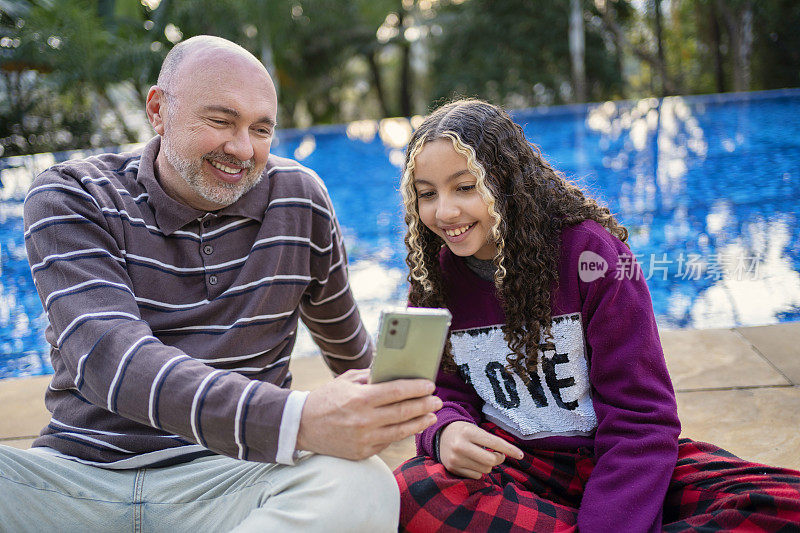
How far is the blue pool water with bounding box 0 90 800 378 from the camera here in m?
4.36

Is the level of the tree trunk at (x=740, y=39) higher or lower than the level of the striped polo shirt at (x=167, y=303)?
higher

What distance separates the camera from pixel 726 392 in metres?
2.59

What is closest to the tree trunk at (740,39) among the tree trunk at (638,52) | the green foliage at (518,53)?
the tree trunk at (638,52)

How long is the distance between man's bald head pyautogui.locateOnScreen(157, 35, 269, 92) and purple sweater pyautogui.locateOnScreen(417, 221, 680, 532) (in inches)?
32.2

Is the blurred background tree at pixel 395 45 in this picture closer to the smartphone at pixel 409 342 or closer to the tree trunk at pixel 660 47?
the tree trunk at pixel 660 47

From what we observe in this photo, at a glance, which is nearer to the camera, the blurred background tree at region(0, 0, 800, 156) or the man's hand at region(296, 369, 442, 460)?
the man's hand at region(296, 369, 442, 460)

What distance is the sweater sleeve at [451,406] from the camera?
1.82m

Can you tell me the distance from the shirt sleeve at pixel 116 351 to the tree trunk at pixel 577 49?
42.1ft

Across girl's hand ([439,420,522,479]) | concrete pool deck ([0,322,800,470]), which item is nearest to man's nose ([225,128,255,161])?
girl's hand ([439,420,522,479])

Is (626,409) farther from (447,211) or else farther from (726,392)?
(726,392)

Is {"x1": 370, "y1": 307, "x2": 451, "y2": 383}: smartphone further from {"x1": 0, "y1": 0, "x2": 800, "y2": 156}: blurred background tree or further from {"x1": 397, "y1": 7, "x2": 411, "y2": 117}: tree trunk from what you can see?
{"x1": 397, "y1": 7, "x2": 411, "y2": 117}: tree trunk

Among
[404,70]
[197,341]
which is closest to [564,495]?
[197,341]

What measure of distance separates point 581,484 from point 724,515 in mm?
379

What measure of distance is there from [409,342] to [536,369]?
67 centimetres
